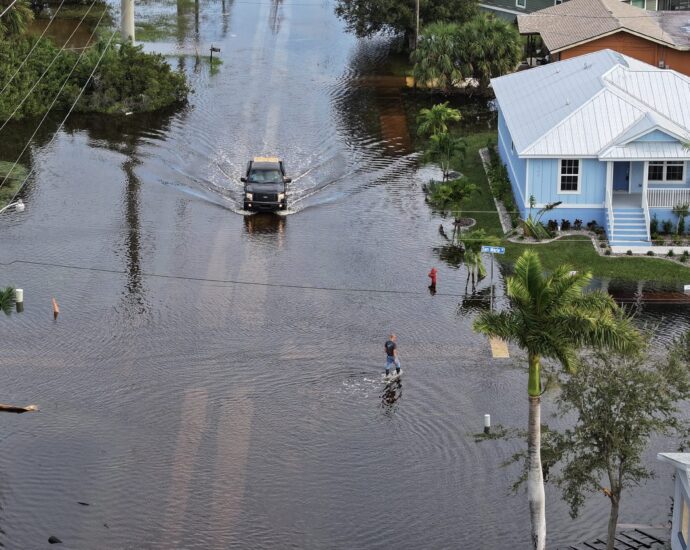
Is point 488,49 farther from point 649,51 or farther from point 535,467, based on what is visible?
point 535,467

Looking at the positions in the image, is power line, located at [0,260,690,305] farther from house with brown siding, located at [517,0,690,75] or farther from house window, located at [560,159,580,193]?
house with brown siding, located at [517,0,690,75]

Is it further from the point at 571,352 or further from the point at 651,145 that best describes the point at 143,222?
the point at 571,352

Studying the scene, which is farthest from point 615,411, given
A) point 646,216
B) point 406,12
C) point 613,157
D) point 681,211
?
point 406,12

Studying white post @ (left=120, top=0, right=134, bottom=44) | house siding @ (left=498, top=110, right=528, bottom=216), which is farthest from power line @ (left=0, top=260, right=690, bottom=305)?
white post @ (left=120, top=0, right=134, bottom=44)

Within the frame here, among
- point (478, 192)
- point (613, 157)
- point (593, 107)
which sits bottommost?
point (478, 192)

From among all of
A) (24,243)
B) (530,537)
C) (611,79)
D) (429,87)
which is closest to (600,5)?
(429,87)
